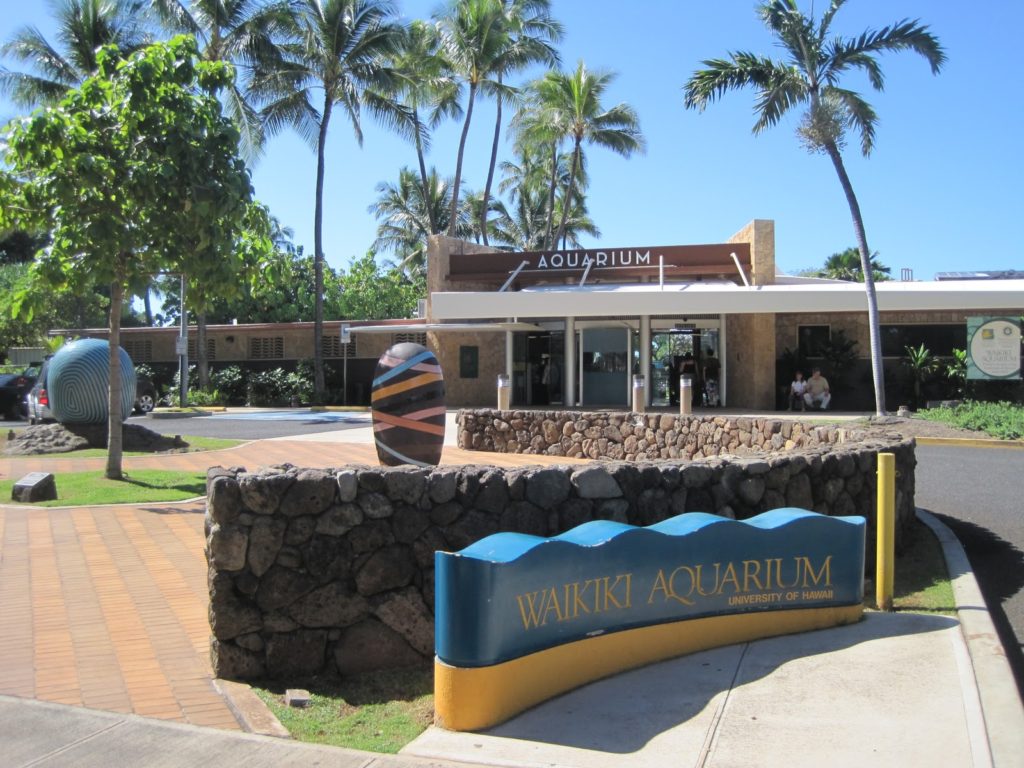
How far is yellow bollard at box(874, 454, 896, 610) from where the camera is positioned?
20.7 feet

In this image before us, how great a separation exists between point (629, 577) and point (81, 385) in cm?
1360

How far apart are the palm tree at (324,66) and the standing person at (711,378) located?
12.7m

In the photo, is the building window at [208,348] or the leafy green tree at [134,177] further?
the building window at [208,348]

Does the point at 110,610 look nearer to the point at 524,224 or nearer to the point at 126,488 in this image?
the point at 126,488

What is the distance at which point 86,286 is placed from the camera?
37.5ft

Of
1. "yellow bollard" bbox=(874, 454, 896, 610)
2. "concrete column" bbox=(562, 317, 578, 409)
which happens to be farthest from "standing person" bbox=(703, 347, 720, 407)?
"yellow bollard" bbox=(874, 454, 896, 610)

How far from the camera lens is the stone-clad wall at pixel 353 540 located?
5379 millimetres

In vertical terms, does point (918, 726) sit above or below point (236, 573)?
below

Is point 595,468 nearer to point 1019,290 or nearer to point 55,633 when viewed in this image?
point 55,633

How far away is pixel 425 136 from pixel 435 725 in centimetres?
3200

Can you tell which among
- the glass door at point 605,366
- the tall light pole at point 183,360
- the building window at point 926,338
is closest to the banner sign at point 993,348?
the building window at point 926,338

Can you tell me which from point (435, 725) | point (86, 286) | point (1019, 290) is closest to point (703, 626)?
point (435, 725)

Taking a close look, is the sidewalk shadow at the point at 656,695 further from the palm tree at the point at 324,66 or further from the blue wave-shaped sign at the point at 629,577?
the palm tree at the point at 324,66

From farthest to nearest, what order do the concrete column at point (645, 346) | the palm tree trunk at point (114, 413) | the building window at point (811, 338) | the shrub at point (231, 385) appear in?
the shrub at point (231, 385), the concrete column at point (645, 346), the building window at point (811, 338), the palm tree trunk at point (114, 413)
